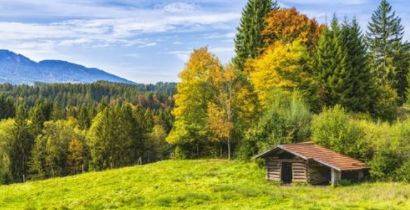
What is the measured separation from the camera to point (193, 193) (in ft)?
116

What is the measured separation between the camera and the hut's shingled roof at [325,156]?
4528cm

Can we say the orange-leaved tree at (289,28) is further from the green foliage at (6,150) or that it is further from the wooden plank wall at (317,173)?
the green foliage at (6,150)

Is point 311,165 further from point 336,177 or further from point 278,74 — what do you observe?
point 278,74

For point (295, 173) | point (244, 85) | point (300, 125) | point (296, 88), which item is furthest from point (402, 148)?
point (244, 85)

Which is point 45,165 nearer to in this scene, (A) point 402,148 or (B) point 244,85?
(B) point 244,85

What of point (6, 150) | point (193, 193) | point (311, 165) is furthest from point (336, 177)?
point (6, 150)

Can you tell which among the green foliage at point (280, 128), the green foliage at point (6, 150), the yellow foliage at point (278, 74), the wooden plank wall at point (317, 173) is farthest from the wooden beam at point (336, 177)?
the green foliage at point (6, 150)

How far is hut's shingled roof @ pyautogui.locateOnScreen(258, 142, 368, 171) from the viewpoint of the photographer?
45.3 meters

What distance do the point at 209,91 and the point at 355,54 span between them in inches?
783

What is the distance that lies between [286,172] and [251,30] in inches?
1530

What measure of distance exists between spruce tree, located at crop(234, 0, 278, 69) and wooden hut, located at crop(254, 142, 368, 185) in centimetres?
3432

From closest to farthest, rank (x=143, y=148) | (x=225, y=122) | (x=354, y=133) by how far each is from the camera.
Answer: (x=354, y=133), (x=225, y=122), (x=143, y=148)

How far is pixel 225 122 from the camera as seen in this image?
Answer: 214ft

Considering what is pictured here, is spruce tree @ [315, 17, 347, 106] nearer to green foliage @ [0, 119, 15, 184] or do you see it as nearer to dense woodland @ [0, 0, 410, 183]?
dense woodland @ [0, 0, 410, 183]
